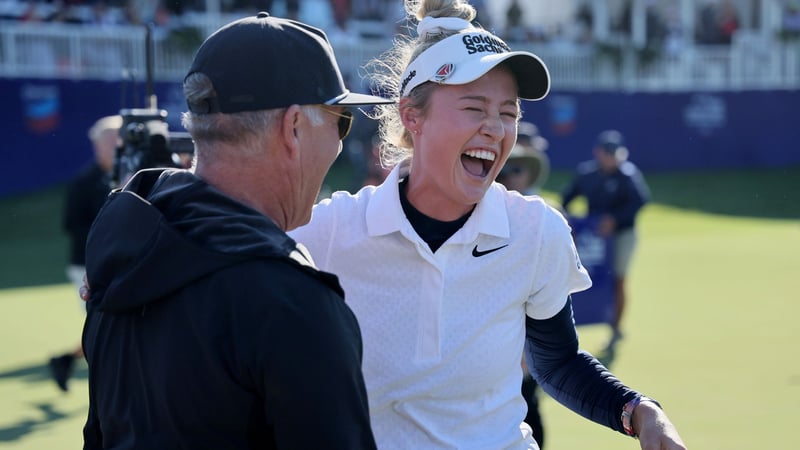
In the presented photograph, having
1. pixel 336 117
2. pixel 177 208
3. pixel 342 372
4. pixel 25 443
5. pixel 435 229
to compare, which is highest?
pixel 336 117

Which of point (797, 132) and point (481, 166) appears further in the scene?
point (797, 132)

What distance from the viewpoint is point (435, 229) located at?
3045 millimetres

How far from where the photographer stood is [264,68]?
2.01 m

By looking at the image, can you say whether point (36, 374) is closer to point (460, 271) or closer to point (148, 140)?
point (148, 140)

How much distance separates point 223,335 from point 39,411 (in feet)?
21.1

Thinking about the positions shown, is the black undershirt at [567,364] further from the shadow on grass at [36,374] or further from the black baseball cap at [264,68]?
the shadow on grass at [36,374]

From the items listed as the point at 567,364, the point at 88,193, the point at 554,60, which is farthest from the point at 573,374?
the point at 554,60

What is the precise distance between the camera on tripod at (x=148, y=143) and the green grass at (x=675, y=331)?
3.65m

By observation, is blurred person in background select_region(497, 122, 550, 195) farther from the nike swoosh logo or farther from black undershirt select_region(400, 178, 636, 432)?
the nike swoosh logo

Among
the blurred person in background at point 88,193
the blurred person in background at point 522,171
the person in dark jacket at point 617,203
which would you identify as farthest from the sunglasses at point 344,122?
the person in dark jacket at point 617,203

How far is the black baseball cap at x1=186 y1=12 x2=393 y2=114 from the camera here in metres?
2.01

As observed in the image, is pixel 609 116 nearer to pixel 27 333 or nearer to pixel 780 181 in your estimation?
pixel 780 181

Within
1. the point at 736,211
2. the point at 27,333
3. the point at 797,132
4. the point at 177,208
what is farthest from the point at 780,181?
the point at 177,208

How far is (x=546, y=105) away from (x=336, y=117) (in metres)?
23.0
